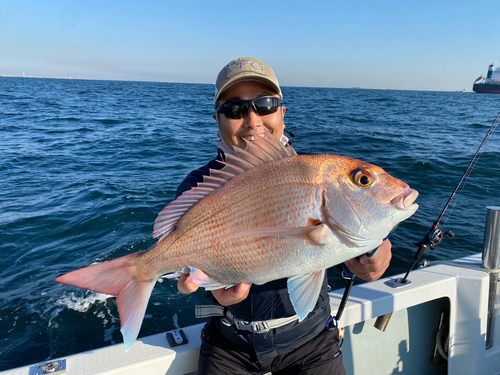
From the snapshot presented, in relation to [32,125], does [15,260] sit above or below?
below

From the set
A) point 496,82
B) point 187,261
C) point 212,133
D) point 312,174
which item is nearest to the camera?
point 312,174

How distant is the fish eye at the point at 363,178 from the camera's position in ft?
5.07

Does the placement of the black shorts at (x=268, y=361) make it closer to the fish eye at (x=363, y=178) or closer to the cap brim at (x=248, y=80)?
the fish eye at (x=363, y=178)

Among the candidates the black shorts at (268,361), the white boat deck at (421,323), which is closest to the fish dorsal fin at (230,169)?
the black shorts at (268,361)

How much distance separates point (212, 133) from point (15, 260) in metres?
12.9

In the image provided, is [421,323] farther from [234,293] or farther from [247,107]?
[247,107]

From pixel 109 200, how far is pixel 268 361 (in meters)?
7.21

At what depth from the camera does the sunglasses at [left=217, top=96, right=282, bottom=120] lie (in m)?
2.36

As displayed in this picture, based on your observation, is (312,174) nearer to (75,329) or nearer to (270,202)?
(270,202)

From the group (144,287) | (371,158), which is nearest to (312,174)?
(144,287)

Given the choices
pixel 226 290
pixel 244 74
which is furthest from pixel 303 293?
pixel 244 74

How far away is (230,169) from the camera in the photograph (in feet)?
5.75

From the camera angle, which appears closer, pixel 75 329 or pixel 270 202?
pixel 270 202

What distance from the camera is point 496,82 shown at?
273 feet
